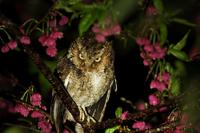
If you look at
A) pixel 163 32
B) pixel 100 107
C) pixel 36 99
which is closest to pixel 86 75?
pixel 100 107

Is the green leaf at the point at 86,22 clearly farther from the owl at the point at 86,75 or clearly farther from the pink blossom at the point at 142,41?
the owl at the point at 86,75

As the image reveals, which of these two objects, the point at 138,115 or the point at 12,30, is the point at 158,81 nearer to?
the point at 138,115

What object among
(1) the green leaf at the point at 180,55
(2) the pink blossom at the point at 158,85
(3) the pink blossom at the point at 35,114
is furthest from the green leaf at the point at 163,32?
(3) the pink blossom at the point at 35,114

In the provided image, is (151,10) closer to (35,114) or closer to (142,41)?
(142,41)

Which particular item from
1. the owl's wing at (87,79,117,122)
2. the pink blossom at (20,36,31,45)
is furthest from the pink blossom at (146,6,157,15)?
the owl's wing at (87,79,117,122)

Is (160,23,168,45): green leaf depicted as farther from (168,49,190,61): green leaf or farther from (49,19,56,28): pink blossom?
(49,19,56,28): pink blossom

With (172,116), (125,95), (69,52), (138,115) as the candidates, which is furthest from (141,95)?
(138,115)
